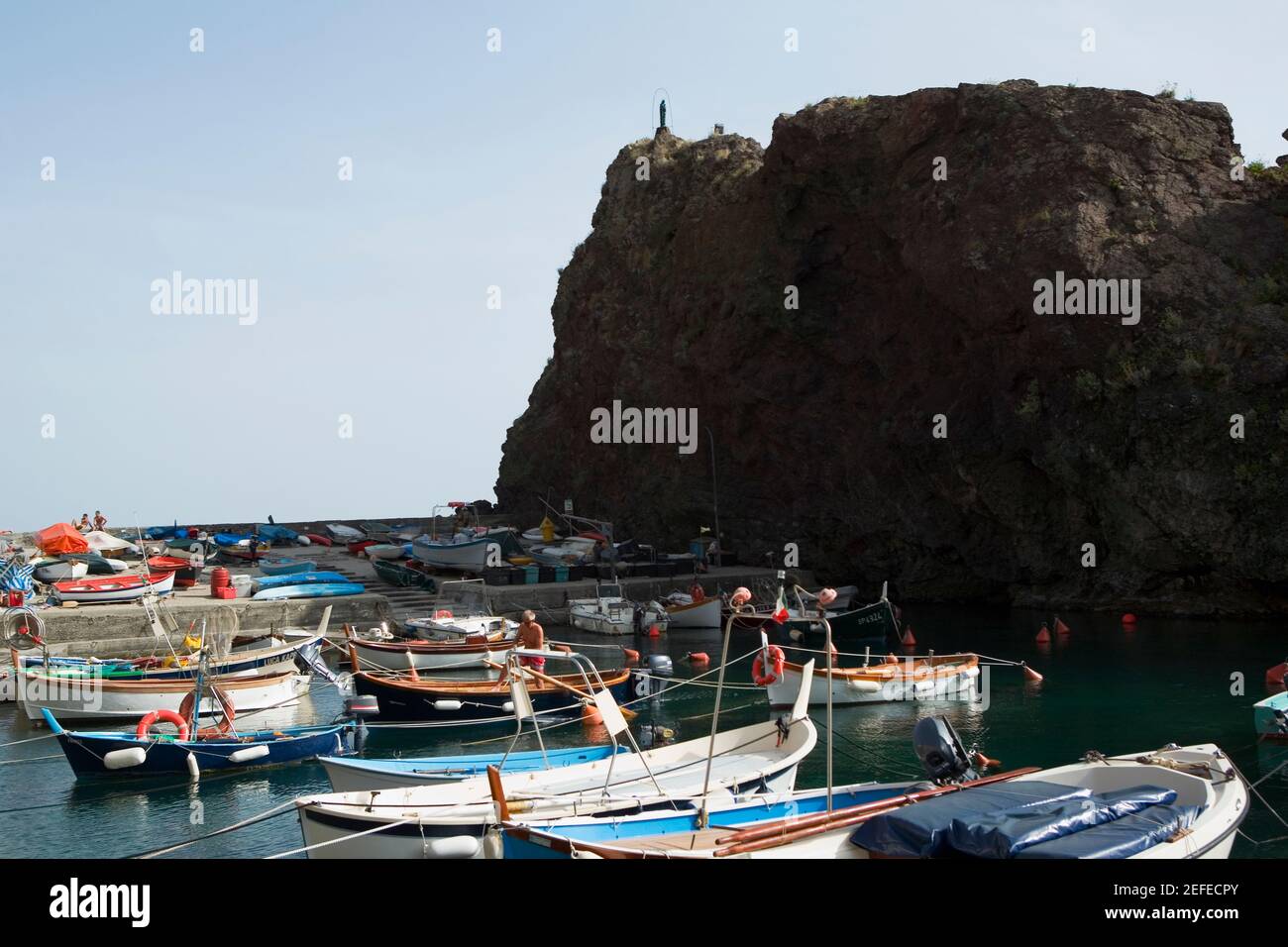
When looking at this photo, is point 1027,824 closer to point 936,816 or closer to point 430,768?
point 936,816

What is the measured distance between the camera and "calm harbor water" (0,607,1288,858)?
56.9 ft

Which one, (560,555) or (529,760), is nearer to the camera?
(529,760)

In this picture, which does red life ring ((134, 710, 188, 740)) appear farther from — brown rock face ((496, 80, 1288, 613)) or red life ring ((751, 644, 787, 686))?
brown rock face ((496, 80, 1288, 613))

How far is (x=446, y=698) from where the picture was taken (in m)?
24.5

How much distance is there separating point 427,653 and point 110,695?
868 cm

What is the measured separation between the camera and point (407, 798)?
13898 mm

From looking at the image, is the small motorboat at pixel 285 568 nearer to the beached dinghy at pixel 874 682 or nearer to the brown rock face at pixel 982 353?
the brown rock face at pixel 982 353

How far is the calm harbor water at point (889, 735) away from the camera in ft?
56.9

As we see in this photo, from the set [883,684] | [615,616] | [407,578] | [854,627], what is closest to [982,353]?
[854,627]

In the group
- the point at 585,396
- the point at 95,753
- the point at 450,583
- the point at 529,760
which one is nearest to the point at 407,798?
the point at 529,760

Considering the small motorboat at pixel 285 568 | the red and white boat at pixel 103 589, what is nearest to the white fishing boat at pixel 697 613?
the small motorboat at pixel 285 568
